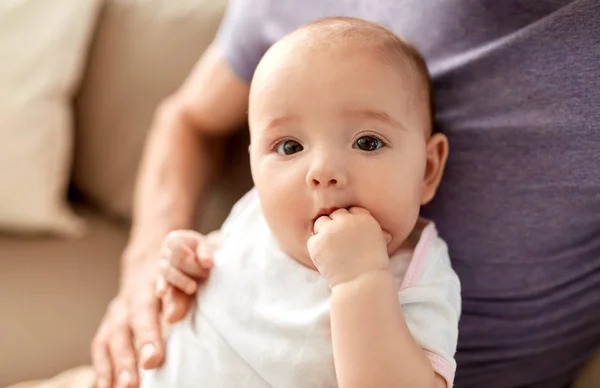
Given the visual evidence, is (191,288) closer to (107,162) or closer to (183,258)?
(183,258)

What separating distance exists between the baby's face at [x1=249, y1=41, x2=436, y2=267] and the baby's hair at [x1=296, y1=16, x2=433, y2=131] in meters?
0.02

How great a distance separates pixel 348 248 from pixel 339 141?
12cm

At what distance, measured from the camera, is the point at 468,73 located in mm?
857

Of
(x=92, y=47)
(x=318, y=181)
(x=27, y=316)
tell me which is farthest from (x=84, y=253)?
(x=318, y=181)

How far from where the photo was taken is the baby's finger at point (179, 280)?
0.88 meters

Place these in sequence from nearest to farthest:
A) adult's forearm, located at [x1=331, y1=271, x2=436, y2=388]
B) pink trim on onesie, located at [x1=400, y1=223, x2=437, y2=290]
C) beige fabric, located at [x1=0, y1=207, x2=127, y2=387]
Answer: adult's forearm, located at [x1=331, y1=271, x2=436, y2=388] → pink trim on onesie, located at [x1=400, y1=223, x2=437, y2=290] → beige fabric, located at [x1=0, y1=207, x2=127, y2=387]

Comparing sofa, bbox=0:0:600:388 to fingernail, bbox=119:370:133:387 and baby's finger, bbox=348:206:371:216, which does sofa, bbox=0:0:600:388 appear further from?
baby's finger, bbox=348:206:371:216

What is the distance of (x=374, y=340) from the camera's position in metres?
0.66

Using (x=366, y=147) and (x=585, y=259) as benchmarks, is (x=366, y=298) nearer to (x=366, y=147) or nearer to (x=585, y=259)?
(x=366, y=147)

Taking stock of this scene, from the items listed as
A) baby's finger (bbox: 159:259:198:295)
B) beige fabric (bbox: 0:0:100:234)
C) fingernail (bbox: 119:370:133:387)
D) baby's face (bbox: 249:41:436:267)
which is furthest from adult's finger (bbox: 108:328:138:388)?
beige fabric (bbox: 0:0:100:234)

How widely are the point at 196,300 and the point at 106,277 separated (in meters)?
0.41

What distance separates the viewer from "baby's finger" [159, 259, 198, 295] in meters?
0.88

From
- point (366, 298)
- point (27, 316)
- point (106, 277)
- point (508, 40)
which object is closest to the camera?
point (366, 298)

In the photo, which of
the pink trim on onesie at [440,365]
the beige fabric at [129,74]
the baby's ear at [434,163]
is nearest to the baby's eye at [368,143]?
the baby's ear at [434,163]
